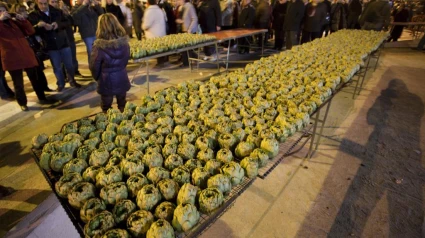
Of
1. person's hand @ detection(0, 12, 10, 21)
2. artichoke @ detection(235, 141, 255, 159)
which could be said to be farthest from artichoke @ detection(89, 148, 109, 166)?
person's hand @ detection(0, 12, 10, 21)

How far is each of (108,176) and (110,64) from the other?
2.57 m

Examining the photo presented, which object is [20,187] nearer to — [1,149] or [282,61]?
[1,149]

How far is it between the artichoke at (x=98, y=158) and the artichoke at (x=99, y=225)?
512 millimetres

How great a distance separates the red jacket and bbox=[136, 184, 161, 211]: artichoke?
15.5 feet

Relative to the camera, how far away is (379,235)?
8.41ft

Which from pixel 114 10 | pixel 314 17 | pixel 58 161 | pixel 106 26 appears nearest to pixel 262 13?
pixel 314 17

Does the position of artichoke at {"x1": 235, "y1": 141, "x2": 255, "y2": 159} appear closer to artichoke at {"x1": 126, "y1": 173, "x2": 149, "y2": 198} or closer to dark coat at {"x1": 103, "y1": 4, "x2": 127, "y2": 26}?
artichoke at {"x1": 126, "y1": 173, "x2": 149, "y2": 198}

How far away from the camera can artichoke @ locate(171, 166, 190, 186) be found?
62.6 inches

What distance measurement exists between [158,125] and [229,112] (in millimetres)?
707

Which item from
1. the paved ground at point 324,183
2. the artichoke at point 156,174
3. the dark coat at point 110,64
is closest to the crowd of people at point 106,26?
the dark coat at point 110,64

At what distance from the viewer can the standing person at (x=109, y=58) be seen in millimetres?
3462

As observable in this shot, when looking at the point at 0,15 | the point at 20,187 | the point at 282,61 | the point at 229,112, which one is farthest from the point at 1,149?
the point at 282,61

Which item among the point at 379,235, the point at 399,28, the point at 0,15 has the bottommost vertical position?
the point at 379,235

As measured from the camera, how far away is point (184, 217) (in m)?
1.32
